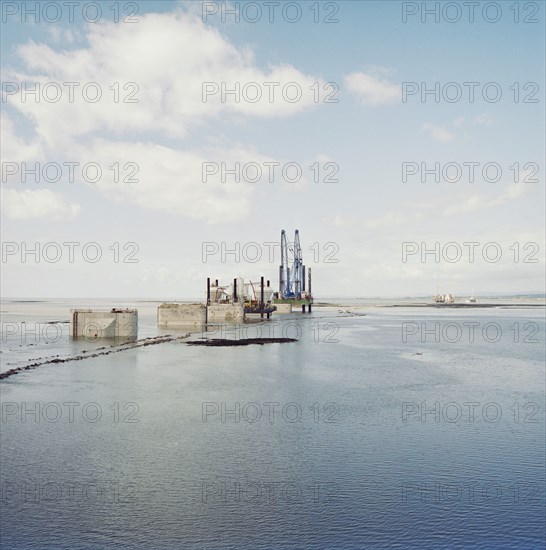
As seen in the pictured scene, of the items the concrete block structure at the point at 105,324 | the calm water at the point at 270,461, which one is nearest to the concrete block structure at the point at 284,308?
the concrete block structure at the point at 105,324

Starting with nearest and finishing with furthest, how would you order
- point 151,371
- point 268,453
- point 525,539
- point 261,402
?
point 525,539, point 268,453, point 261,402, point 151,371

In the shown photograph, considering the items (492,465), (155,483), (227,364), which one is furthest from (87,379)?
(492,465)

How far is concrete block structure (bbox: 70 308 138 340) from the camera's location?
65.9 m

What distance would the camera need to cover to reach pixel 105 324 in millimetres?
65812

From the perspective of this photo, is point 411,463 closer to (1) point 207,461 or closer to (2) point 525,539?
(2) point 525,539

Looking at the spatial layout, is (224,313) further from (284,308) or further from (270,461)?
(270,461)

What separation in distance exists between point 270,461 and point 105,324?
173ft

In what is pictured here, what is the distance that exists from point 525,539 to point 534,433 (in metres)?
10.6

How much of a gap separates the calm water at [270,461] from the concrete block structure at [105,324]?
1130 inches

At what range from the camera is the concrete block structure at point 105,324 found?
216 ft

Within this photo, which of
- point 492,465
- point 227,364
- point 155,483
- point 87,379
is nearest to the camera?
point 155,483

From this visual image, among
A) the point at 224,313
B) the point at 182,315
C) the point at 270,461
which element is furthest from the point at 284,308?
the point at 270,461

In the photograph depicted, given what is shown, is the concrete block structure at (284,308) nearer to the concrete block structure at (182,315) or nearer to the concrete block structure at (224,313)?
the concrete block structure at (224,313)

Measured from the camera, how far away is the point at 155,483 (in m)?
15.7
